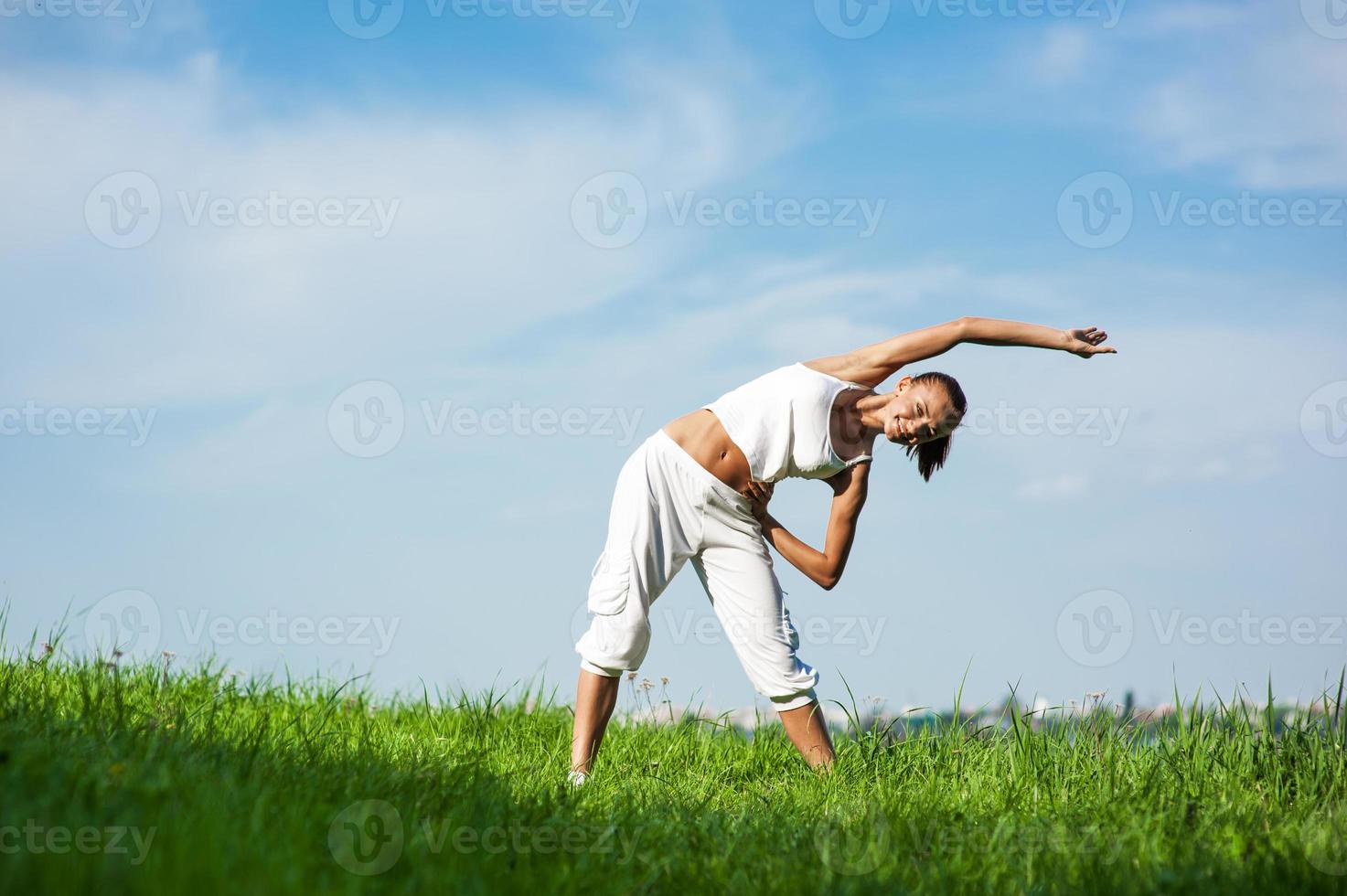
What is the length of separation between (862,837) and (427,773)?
1.51 meters

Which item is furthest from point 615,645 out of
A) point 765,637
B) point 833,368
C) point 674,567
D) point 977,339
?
point 977,339

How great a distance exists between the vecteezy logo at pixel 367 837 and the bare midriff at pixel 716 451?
2.30 metres

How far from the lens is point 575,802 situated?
3.83 meters

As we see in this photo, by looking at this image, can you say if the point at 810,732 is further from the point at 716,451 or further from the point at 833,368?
the point at 833,368

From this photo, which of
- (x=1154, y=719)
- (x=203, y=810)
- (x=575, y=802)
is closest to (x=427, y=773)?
(x=575, y=802)

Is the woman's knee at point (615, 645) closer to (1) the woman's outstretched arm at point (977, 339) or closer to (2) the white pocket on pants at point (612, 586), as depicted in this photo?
(2) the white pocket on pants at point (612, 586)

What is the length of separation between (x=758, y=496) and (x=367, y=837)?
2634mm

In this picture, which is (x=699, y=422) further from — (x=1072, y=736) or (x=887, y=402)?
(x=1072, y=736)

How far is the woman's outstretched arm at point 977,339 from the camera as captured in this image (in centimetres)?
478

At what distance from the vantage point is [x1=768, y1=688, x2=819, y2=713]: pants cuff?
5.05 meters

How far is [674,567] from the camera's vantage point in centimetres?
514
